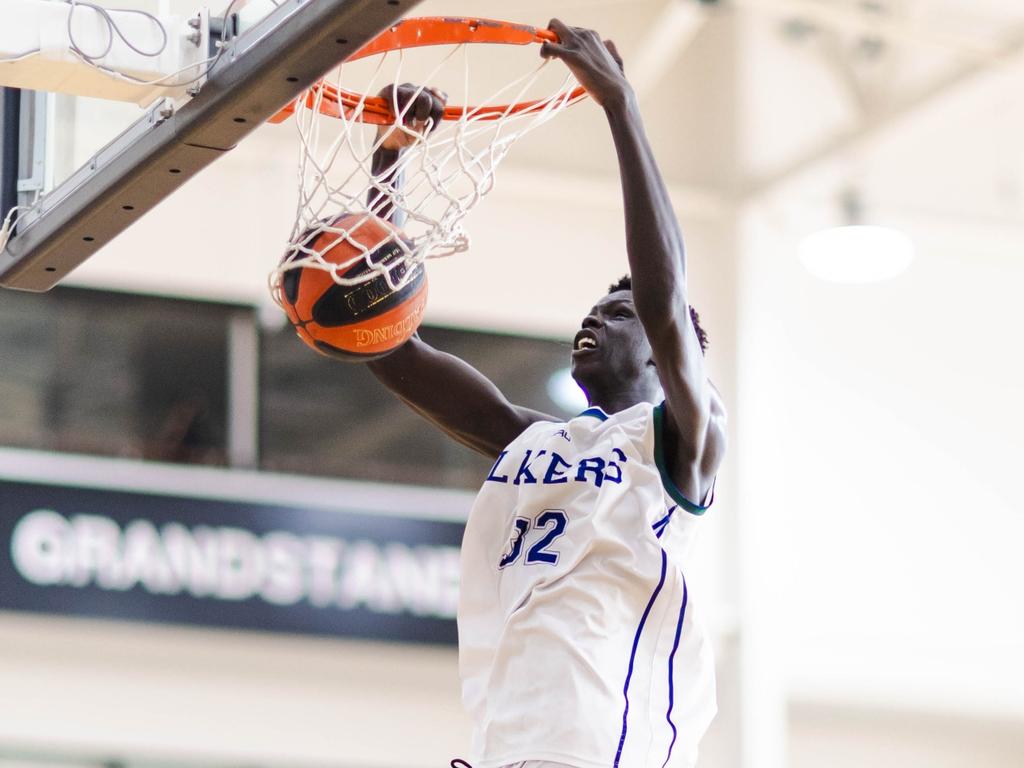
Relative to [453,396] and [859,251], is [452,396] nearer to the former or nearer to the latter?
[453,396]

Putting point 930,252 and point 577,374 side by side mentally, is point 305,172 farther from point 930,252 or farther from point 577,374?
point 930,252

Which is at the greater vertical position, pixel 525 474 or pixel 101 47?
pixel 101 47

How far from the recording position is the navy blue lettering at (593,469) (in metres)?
4.16

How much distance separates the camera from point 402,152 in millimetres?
4684

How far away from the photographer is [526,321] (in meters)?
12.9

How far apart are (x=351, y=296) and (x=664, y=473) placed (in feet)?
2.76

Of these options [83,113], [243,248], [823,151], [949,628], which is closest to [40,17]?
[83,113]

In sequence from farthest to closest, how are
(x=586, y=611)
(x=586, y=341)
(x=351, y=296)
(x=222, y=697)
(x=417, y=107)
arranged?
(x=222, y=697)
(x=417, y=107)
(x=586, y=341)
(x=351, y=296)
(x=586, y=611)

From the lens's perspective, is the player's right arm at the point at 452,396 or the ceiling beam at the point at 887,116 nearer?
the player's right arm at the point at 452,396

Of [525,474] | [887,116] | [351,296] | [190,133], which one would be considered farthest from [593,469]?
[887,116]

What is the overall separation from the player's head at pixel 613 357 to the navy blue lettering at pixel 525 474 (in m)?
0.32

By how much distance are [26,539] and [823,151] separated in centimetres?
598

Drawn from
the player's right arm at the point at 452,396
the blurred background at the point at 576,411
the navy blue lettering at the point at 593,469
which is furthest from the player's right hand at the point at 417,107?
the blurred background at the point at 576,411

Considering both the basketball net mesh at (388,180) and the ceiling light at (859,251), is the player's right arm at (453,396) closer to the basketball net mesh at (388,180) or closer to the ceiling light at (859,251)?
the basketball net mesh at (388,180)
